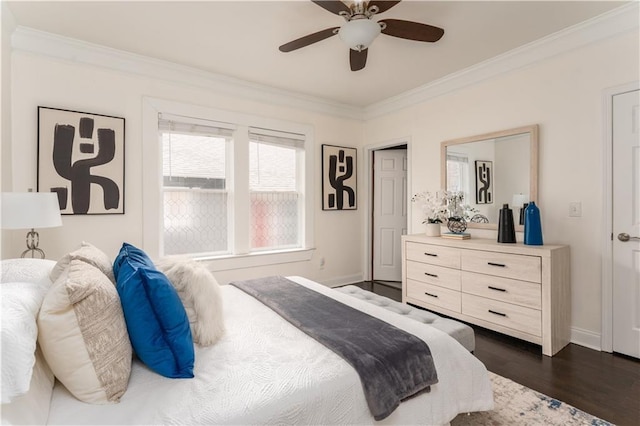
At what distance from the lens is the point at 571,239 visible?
8.95ft

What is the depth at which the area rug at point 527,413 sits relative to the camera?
1698 millimetres

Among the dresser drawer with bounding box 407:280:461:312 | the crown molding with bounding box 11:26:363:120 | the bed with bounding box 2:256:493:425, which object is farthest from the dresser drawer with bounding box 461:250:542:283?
the crown molding with bounding box 11:26:363:120

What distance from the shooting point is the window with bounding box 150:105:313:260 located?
3348mm

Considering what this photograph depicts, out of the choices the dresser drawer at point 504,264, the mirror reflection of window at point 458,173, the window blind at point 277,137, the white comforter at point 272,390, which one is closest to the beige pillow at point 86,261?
the white comforter at point 272,390

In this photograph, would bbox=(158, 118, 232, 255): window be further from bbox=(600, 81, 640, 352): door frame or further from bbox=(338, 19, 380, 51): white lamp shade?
bbox=(600, 81, 640, 352): door frame

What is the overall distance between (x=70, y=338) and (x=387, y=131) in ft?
13.6

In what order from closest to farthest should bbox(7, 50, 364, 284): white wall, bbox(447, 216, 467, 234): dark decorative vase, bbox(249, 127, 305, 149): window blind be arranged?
bbox(7, 50, 364, 284): white wall → bbox(447, 216, 467, 234): dark decorative vase → bbox(249, 127, 305, 149): window blind

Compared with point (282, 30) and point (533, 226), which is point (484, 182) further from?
point (282, 30)

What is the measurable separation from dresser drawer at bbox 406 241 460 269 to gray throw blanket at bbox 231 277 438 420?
1690 mm

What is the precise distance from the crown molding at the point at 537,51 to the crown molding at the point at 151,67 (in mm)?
1230

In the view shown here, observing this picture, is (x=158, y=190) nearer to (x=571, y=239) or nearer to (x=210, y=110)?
(x=210, y=110)

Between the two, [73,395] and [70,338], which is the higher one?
[70,338]

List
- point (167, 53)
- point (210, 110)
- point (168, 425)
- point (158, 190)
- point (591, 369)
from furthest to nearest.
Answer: point (210, 110)
point (158, 190)
point (167, 53)
point (591, 369)
point (168, 425)

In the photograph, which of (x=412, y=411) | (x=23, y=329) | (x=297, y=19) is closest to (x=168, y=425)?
(x=23, y=329)
